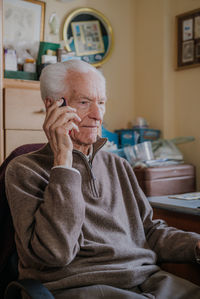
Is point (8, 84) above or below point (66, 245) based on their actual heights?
above

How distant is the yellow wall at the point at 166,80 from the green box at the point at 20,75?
4.49 feet

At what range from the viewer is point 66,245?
41.9 inches

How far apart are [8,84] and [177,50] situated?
172 cm

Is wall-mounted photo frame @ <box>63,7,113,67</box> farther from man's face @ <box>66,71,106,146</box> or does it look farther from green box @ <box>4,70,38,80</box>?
man's face @ <box>66,71,106,146</box>

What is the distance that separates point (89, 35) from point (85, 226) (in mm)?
2397

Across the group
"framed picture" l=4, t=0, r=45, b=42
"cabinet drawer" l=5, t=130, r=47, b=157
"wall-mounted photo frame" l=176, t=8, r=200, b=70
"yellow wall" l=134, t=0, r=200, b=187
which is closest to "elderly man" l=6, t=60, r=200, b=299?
"cabinet drawer" l=5, t=130, r=47, b=157

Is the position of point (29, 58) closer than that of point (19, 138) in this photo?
No

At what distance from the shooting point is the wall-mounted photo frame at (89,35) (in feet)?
10.2

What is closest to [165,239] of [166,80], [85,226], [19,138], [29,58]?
[85,226]

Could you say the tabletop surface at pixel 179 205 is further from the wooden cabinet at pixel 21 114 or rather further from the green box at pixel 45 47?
the green box at pixel 45 47

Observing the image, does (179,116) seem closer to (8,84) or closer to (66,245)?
(8,84)

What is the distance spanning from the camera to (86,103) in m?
1.36

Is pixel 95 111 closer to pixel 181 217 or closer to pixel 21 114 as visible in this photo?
pixel 181 217

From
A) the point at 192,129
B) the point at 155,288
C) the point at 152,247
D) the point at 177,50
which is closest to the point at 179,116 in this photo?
the point at 192,129
